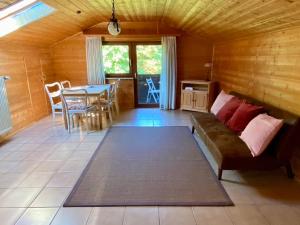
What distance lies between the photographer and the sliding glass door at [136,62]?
572 centimetres

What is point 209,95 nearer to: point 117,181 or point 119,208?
point 117,181

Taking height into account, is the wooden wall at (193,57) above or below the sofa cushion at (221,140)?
above

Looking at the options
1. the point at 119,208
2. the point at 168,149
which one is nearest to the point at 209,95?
the point at 168,149

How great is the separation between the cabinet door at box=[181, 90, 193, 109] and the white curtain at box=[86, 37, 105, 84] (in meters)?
2.08

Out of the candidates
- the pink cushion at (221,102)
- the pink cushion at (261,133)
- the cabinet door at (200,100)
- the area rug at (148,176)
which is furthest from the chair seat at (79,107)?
the pink cushion at (261,133)

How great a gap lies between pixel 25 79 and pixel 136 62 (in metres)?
2.61

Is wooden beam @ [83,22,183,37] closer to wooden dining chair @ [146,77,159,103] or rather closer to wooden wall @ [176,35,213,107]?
wooden wall @ [176,35,213,107]

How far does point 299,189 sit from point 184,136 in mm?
1844

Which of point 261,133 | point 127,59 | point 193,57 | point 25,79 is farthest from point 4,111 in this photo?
point 193,57

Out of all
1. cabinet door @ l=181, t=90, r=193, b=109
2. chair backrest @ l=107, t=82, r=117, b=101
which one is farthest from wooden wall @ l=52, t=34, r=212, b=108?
chair backrest @ l=107, t=82, r=117, b=101

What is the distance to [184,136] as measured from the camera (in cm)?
383

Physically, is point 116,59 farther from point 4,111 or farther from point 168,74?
point 4,111

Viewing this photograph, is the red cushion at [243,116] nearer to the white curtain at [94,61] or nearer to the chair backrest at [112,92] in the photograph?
the chair backrest at [112,92]

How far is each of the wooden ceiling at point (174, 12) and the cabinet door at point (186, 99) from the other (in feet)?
4.80
